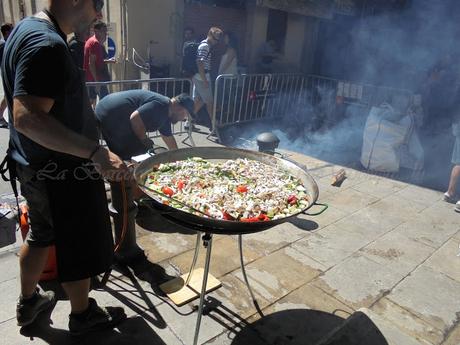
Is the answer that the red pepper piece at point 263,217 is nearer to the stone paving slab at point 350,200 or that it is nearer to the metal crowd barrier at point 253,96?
the stone paving slab at point 350,200

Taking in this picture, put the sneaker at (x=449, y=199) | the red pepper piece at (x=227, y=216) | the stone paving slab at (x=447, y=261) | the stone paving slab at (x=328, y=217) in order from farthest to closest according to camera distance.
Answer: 1. the sneaker at (x=449, y=199)
2. the stone paving slab at (x=328, y=217)
3. the stone paving slab at (x=447, y=261)
4. the red pepper piece at (x=227, y=216)

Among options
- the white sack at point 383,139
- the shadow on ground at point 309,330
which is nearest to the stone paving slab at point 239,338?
the shadow on ground at point 309,330

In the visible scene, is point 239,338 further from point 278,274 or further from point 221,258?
point 221,258

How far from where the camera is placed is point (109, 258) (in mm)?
2758

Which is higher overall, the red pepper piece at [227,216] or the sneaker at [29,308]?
the red pepper piece at [227,216]

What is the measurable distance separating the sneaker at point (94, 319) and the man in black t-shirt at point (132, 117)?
192 centimetres

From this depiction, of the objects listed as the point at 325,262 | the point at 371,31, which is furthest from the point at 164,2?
the point at 325,262

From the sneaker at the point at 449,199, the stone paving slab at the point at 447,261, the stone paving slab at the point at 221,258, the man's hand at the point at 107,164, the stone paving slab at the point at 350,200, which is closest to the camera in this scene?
the man's hand at the point at 107,164

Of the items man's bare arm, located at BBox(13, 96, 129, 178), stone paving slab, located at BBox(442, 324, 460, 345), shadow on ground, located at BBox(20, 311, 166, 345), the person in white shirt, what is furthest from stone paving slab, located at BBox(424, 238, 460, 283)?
the person in white shirt

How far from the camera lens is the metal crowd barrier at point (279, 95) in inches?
324

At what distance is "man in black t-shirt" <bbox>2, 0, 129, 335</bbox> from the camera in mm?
2059

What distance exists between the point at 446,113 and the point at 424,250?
15.9 feet

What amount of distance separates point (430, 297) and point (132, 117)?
366cm

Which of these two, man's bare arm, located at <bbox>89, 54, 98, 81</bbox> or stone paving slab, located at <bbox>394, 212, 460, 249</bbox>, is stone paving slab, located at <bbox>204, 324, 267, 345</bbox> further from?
man's bare arm, located at <bbox>89, 54, 98, 81</bbox>
